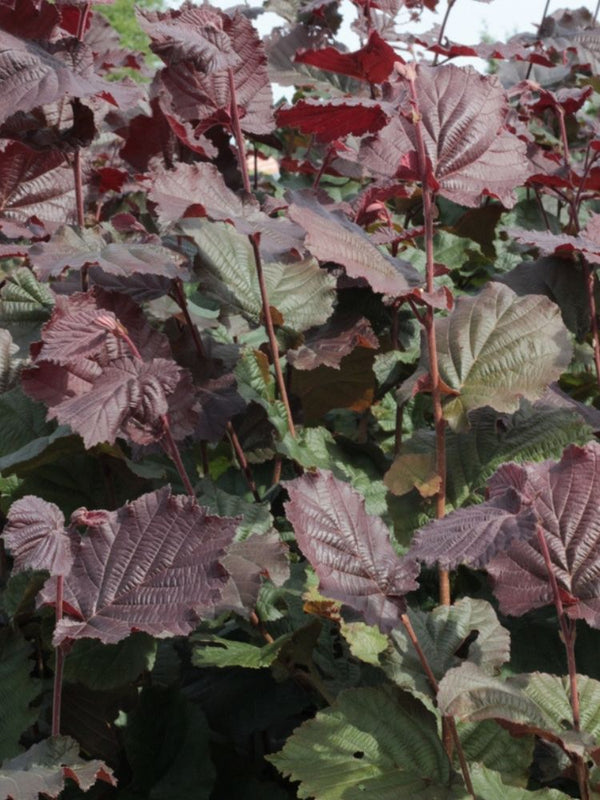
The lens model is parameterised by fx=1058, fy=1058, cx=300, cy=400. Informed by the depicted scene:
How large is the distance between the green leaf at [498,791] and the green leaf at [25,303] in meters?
0.98

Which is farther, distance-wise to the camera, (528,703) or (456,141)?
(456,141)

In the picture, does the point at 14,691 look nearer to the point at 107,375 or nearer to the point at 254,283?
the point at 107,375

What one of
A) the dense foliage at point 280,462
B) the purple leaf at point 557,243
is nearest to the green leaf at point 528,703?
the dense foliage at point 280,462

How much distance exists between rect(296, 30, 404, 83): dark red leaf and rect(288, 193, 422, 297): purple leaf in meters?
0.37

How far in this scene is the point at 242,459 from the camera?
1.59m

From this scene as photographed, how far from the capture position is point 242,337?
200 cm

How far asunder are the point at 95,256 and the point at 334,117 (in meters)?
0.38

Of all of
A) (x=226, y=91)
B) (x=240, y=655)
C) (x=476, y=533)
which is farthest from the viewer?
(x=226, y=91)

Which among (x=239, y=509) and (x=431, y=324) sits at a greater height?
(x=431, y=324)

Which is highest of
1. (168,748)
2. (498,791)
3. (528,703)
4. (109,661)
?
(528,703)

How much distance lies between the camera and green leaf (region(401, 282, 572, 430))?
1.41 metres

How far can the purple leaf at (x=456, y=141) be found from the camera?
4.50 ft

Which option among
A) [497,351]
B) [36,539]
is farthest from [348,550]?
[497,351]

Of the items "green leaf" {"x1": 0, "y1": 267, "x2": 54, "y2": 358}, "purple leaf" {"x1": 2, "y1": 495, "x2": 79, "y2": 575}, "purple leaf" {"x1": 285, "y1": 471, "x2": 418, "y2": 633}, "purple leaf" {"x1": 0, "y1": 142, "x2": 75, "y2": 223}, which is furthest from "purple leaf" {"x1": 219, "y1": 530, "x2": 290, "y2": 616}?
"purple leaf" {"x1": 0, "y1": 142, "x2": 75, "y2": 223}
